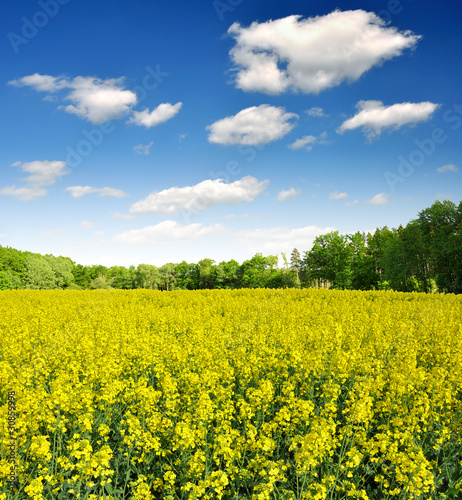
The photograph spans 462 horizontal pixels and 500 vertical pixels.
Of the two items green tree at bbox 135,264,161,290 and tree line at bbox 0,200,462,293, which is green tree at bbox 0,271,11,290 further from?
green tree at bbox 135,264,161,290

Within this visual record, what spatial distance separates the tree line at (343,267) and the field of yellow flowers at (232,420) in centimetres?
4303

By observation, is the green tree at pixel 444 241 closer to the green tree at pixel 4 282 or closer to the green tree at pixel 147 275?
the green tree at pixel 147 275

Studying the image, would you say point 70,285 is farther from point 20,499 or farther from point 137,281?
point 20,499

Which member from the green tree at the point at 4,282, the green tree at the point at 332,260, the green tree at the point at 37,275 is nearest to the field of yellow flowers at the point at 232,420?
the green tree at the point at 332,260

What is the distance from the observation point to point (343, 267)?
6462 cm

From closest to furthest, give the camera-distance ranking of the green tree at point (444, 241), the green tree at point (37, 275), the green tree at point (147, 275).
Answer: the green tree at point (444, 241), the green tree at point (37, 275), the green tree at point (147, 275)

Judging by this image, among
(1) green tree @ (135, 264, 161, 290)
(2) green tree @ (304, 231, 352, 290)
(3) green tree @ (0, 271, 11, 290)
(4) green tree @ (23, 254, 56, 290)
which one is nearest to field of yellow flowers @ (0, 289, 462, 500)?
(2) green tree @ (304, 231, 352, 290)

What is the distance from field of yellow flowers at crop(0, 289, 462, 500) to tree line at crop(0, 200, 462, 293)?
43.0m

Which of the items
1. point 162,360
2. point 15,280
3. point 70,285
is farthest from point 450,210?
point 70,285

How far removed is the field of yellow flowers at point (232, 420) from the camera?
3.71m

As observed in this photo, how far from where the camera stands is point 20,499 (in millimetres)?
3992

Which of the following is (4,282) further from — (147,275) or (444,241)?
(444,241)

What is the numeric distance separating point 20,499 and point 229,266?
296ft

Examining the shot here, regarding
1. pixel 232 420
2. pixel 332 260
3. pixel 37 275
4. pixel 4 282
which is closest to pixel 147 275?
pixel 37 275
